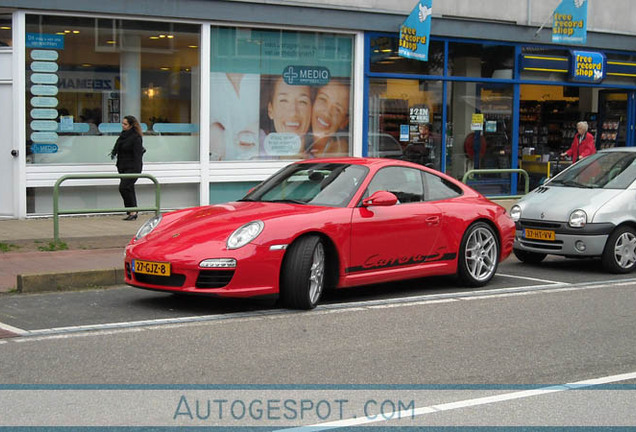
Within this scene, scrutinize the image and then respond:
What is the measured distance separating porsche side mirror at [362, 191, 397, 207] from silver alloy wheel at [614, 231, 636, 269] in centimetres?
367

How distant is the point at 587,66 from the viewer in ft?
71.8

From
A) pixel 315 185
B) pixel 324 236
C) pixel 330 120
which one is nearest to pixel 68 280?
pixel 315 185

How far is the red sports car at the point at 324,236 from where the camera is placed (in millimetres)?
8344

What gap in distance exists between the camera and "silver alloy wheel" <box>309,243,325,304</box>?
8719 mm

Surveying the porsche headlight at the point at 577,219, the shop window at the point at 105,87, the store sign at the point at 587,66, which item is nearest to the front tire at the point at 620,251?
the porsche headlight at the point at 577,219

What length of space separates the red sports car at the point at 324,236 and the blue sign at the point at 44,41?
6.98m

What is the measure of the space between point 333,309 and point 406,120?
11.0 meters

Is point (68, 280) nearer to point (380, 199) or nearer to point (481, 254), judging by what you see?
point (380, 199)

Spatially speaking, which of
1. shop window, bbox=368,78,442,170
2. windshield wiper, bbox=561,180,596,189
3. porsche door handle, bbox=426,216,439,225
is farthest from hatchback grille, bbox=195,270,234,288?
shop window, bbox=368,78,442,170

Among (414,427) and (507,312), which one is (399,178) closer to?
(507,312)

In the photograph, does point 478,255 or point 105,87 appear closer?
point 478,255

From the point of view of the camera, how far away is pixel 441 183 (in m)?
10.4

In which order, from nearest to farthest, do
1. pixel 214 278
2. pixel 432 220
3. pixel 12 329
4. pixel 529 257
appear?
1. pixel 12 329
2. pixel 214 278
3. pixel 432 220
4. pixel 529 257

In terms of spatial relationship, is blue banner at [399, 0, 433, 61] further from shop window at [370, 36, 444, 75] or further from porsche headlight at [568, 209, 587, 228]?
porsche headlight at [568, 209, 587, 228]
